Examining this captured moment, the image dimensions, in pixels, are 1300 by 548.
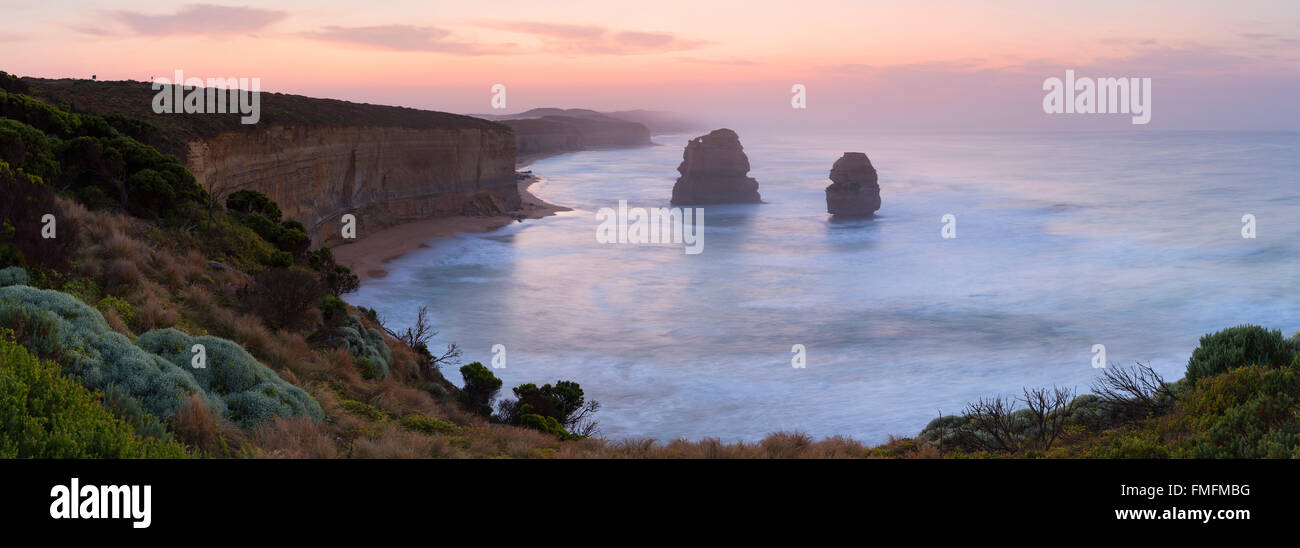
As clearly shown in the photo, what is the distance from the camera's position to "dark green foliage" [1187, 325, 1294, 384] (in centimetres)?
1183

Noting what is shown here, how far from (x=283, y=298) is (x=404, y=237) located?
38213mm

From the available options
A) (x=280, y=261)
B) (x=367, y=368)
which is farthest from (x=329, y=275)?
(x=367, y=368)

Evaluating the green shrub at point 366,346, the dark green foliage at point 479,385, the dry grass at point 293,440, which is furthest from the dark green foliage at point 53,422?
the dark green foliage at point 479,385

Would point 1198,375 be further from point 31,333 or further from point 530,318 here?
point 530,318

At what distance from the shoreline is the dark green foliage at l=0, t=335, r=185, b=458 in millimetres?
27578

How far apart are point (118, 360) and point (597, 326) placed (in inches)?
1086

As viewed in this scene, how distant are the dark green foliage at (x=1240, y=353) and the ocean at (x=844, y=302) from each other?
11.8 metres

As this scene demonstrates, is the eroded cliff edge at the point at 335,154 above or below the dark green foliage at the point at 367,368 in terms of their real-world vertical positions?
above

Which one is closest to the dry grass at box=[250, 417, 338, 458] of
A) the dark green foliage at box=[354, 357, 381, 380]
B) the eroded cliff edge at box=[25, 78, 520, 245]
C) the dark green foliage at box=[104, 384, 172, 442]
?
the dark green foliage at box=[104, 384, 172, 442]

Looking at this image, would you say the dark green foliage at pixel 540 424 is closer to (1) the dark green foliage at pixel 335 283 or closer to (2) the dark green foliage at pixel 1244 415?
(1) the dark green foliage at pixel 335 283

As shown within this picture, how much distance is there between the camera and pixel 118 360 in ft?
30.8

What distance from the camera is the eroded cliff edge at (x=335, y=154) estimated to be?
32781mm

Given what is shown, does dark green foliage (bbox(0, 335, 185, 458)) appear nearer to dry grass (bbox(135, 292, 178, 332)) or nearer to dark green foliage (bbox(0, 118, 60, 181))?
dry grass (bbox(135, 292, 178, 332))

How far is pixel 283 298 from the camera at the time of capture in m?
15.8
